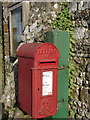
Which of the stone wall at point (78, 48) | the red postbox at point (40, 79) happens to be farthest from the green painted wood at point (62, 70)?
the red postbox at point (40, 79)

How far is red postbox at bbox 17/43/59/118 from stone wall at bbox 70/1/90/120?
1.37ft

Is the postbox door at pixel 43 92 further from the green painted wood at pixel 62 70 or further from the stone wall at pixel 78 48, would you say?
the stone wall at pixel 78 48

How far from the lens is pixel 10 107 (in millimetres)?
3252

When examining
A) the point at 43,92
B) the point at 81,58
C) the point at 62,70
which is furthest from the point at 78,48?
the point at 43,92

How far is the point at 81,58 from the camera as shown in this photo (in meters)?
2.58

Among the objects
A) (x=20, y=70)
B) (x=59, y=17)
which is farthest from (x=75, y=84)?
(x=59, y=17)

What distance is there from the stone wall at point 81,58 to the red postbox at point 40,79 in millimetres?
418

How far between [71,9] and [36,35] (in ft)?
2.58

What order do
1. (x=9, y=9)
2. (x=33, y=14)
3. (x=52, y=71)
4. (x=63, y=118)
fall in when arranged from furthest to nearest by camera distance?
(x=9, y=9), (x=33, y=14), (x=63, y=118), (x=52, y=71)

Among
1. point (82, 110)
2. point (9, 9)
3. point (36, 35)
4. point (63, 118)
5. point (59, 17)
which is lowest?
point (63, 118)

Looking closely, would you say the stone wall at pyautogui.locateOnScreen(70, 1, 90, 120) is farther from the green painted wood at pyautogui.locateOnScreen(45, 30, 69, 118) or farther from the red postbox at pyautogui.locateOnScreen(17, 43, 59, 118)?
the red postbox at pyautogui.locateOnScreen(17, 43, 59, 118)

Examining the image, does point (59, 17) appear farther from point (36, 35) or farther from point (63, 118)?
point (63, 118)

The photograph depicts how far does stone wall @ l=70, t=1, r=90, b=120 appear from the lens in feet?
8.18

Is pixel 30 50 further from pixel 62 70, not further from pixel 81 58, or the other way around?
pixel 81 58
